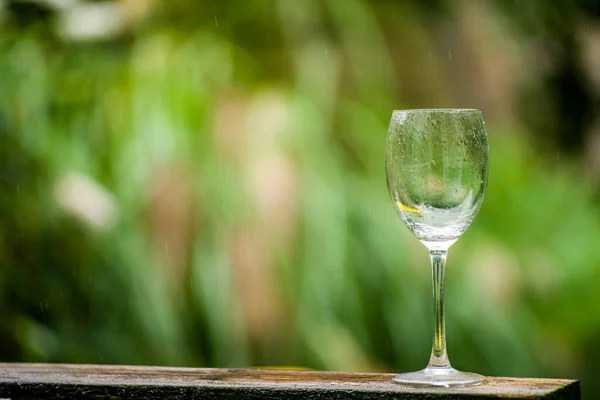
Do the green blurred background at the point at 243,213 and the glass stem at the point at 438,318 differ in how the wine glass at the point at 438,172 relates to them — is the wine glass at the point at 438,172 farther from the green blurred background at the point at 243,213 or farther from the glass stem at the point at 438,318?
the green blurred background at the point at 243,213

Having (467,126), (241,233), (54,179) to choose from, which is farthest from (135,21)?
(467,126)

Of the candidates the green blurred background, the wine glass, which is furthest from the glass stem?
the green blurred background

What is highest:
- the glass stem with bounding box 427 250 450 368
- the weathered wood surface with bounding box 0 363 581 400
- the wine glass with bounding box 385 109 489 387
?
the wine glass with bounding box 385 109 489 387

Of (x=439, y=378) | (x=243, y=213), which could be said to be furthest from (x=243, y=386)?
(x=243, y=213)

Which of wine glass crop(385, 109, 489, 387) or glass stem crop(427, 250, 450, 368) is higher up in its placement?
wine glass crop(385, 109, 489, 387)

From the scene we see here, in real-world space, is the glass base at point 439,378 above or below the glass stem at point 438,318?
below

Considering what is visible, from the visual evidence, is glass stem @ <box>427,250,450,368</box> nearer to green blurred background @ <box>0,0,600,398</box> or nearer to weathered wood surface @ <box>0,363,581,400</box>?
weathered wood surface @ <box>0,363,581,400</box>

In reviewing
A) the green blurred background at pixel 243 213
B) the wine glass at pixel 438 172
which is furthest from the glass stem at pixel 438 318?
the green blurred background at pixel 243 213
